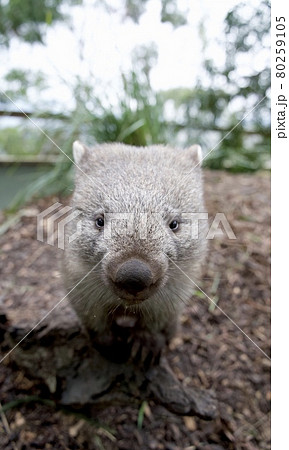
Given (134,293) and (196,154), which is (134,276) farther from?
(196,154)

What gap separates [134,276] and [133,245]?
5.9 inches

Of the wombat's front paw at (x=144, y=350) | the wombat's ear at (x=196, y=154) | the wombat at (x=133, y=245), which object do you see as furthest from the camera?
the wombat's ear at (x=196, y=154)

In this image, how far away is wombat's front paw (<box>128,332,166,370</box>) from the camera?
229cm

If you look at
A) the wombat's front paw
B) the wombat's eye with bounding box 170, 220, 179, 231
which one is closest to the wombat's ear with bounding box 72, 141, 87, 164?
the wombat's eye with bounding box 170, 220, 179, 231

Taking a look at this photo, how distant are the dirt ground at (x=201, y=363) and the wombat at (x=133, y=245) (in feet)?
1.39

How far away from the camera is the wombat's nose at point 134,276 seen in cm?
150

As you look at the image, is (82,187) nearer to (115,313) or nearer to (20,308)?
(115,313)

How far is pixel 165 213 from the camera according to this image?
189cm

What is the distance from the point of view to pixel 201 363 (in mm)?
2742

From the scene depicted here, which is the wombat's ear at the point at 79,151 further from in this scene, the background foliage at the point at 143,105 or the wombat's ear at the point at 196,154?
the background foliage at the point at 143,105

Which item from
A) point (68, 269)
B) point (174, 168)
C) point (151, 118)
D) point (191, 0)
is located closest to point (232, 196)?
point (151, 118)

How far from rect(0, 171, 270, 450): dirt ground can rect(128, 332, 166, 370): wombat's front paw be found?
1.00ft

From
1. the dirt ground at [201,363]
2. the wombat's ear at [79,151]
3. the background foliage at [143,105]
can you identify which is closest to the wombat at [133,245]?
the wombat's ear at [79,151]

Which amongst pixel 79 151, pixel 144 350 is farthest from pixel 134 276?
pixel 79 151
